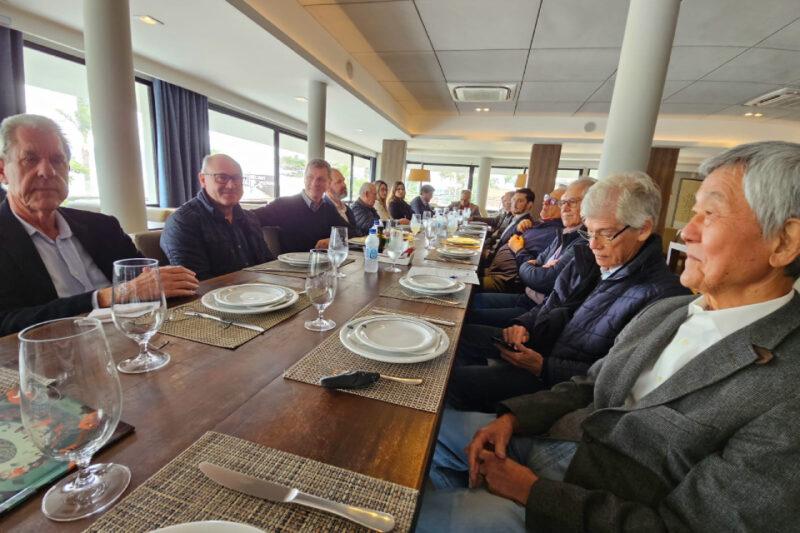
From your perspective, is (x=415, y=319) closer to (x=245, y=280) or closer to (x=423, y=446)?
(x=423, y=446)

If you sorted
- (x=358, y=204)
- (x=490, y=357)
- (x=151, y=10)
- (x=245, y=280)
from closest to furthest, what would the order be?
1. (x=245, y=280)
2. (x=490, y=357)
3. (x=151, y=10)
4. (x=358, y=204)

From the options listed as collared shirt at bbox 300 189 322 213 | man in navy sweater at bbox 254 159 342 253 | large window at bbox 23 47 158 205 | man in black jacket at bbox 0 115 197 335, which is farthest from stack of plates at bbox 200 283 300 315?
large window at bbox 23 47 158 205

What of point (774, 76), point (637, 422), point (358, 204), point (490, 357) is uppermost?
point (774, 76)

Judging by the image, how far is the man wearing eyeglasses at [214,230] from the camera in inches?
69.8

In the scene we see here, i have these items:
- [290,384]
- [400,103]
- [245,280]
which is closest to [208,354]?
[290,384]

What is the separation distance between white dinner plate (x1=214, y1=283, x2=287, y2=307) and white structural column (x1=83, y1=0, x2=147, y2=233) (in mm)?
2289

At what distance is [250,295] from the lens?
1170 millimetres

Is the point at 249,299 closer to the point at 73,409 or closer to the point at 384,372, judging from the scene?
the point at 384,372

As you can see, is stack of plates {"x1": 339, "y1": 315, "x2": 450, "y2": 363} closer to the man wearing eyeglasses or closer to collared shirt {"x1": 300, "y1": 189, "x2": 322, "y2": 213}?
the man wearing eyeglasses

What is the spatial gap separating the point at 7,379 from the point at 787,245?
1.44 meters

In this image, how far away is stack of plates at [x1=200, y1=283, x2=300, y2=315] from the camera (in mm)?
1036

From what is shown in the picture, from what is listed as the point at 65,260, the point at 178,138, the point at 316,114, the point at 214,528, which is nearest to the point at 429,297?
the point at 214,528

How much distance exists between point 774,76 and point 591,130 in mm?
2863

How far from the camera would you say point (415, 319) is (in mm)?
1021
